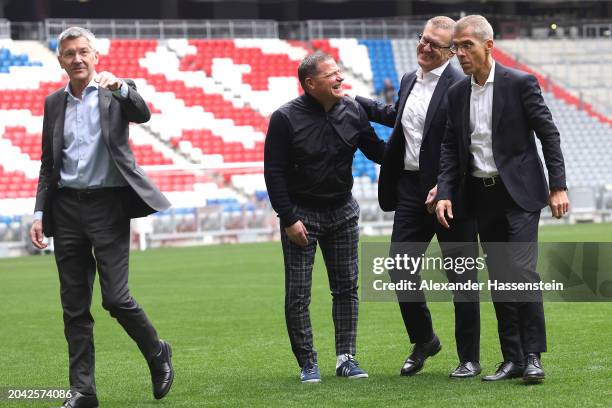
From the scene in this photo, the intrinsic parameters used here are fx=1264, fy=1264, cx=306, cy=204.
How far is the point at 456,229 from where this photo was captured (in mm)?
7340

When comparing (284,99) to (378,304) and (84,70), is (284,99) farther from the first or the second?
(84,70)

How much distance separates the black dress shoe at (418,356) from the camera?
752 cm

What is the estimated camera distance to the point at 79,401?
21.5ft

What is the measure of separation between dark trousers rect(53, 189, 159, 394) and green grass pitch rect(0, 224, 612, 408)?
40 centimetres

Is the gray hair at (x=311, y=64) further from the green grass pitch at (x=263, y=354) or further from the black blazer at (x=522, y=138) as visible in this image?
the green grass pitch at (x=263, y=354)

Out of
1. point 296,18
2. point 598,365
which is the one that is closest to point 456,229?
point 598,365

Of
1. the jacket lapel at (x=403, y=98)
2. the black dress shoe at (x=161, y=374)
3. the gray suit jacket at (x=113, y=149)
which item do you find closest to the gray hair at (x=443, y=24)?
the jacket lapel at (x=403, y=98)

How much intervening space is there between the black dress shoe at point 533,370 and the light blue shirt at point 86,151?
7.73 feet

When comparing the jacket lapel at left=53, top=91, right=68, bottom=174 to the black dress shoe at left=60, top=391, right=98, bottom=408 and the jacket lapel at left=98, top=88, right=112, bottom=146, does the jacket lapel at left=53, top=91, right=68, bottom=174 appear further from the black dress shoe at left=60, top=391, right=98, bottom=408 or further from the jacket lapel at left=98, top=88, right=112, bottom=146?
the black dress shoe at left=60, top=391, right=98, bottom=408

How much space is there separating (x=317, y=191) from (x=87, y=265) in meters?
1.52

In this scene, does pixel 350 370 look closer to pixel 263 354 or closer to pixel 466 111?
pixel 263 354

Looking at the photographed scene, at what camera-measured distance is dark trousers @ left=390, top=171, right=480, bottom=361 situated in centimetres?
738

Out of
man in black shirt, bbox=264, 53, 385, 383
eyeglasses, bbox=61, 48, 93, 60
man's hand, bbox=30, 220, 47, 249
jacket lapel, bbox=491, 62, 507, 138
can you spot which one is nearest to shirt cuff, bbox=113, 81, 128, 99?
eyeglasses, bbox=61, 48, 93, 60

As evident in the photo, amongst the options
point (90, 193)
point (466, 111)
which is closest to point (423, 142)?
point (466, 111)
